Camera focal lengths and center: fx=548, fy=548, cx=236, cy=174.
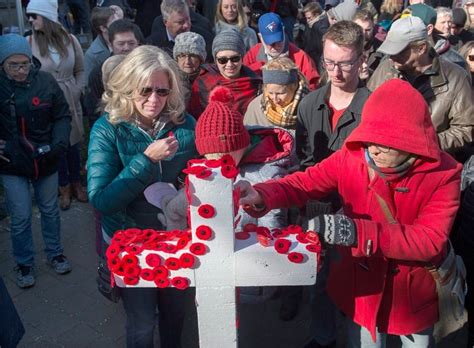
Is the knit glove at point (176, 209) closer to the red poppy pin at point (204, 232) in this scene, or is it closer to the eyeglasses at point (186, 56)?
the red poppy pin at point (204, 232)

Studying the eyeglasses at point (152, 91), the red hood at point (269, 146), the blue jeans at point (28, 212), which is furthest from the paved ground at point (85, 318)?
the eyeglasses at point (152, 91)

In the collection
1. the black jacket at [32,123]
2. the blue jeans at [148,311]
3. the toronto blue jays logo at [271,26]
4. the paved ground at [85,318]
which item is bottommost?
the paved ground at [85,318]

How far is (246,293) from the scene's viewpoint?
9.02 feet

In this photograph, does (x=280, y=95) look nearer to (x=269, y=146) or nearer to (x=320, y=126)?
(x=320, y=126)

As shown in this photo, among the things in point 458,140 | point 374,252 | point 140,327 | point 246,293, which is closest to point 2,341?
point 140,327

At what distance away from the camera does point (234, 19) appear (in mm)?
6012

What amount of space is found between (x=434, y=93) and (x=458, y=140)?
0.33 m

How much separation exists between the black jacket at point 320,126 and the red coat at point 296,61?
180cm

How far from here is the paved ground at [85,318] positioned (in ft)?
11.3

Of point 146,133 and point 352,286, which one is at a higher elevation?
point 146,133

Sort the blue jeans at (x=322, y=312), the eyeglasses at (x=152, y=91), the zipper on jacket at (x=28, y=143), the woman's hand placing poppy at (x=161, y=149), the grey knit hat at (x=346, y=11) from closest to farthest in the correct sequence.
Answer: the woman's hand placing poppy at (x=161, y=149)
the eyeglasses at (x=152, y=91)
the blue jeans at (x=322, y=312)
the zipper on jacket at (x=28, y=143)
the grey knit hat at (x=346, y=11)

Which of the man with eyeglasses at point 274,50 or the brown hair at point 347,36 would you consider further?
the man with eyeglasses at point 274,50

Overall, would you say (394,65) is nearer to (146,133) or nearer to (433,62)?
(433,62)

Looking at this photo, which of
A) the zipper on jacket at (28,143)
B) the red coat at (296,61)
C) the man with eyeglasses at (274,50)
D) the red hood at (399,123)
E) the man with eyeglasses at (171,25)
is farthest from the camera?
the man with eyeglasses at (171,25)
